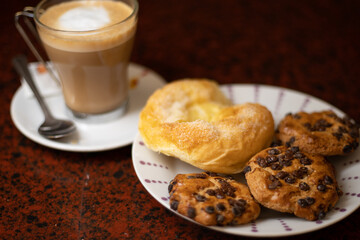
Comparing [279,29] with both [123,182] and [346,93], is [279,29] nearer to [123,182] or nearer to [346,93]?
[346,93]

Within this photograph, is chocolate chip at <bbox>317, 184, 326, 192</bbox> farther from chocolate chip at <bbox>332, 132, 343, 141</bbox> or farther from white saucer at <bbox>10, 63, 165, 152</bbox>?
white saucer at <bbox>10, 63, 165, 152</bbox>

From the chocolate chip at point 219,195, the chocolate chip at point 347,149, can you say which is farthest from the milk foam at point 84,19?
the chocolate chip at point 347,149

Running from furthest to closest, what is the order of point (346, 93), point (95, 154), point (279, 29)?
point (279, 29) → point (346, 93) → point (95, 154)

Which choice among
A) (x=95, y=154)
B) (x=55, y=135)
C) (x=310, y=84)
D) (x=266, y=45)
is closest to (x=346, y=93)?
(x=310, y=84)

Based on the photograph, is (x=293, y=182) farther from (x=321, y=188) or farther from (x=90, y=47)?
(x=90, y=47)

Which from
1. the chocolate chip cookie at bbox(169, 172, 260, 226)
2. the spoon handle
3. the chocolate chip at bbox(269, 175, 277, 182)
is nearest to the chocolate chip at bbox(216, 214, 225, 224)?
the chocolate chip cookie at bbox(169, 172, 260, 226)
